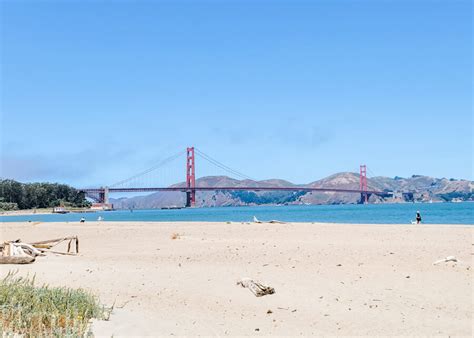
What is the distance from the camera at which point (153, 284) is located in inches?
366

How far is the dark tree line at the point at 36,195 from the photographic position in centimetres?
9531

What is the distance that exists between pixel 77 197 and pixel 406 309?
110633 mm

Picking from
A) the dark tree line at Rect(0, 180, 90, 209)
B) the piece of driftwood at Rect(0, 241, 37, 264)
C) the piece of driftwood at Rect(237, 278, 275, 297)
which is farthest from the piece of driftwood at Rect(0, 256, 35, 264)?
the dark tree line at Rect(0, 180, 90, 209)

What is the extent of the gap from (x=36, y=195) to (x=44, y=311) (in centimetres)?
10034

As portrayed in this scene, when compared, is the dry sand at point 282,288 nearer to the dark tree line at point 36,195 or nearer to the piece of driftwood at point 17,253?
the piece of driftwood at point 17,253

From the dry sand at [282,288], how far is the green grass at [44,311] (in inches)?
12.5

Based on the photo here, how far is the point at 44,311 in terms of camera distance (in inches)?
226

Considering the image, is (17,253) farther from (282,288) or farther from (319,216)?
(319,216)

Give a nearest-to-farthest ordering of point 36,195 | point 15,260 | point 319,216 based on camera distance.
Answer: point 15,260 → point 319,216 → point 36,195

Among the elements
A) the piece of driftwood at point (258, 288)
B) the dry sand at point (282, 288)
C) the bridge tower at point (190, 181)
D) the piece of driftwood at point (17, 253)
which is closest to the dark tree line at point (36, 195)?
the bridge tower at point (190, 181)

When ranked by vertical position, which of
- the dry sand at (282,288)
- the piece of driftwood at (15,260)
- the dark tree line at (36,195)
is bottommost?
the dry sand at (282,288)

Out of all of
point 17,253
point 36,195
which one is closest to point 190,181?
point 36,195

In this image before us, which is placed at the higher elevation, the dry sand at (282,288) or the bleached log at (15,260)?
the bleached log at (15,260)

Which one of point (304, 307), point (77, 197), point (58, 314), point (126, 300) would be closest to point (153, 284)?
point (126, 300)
